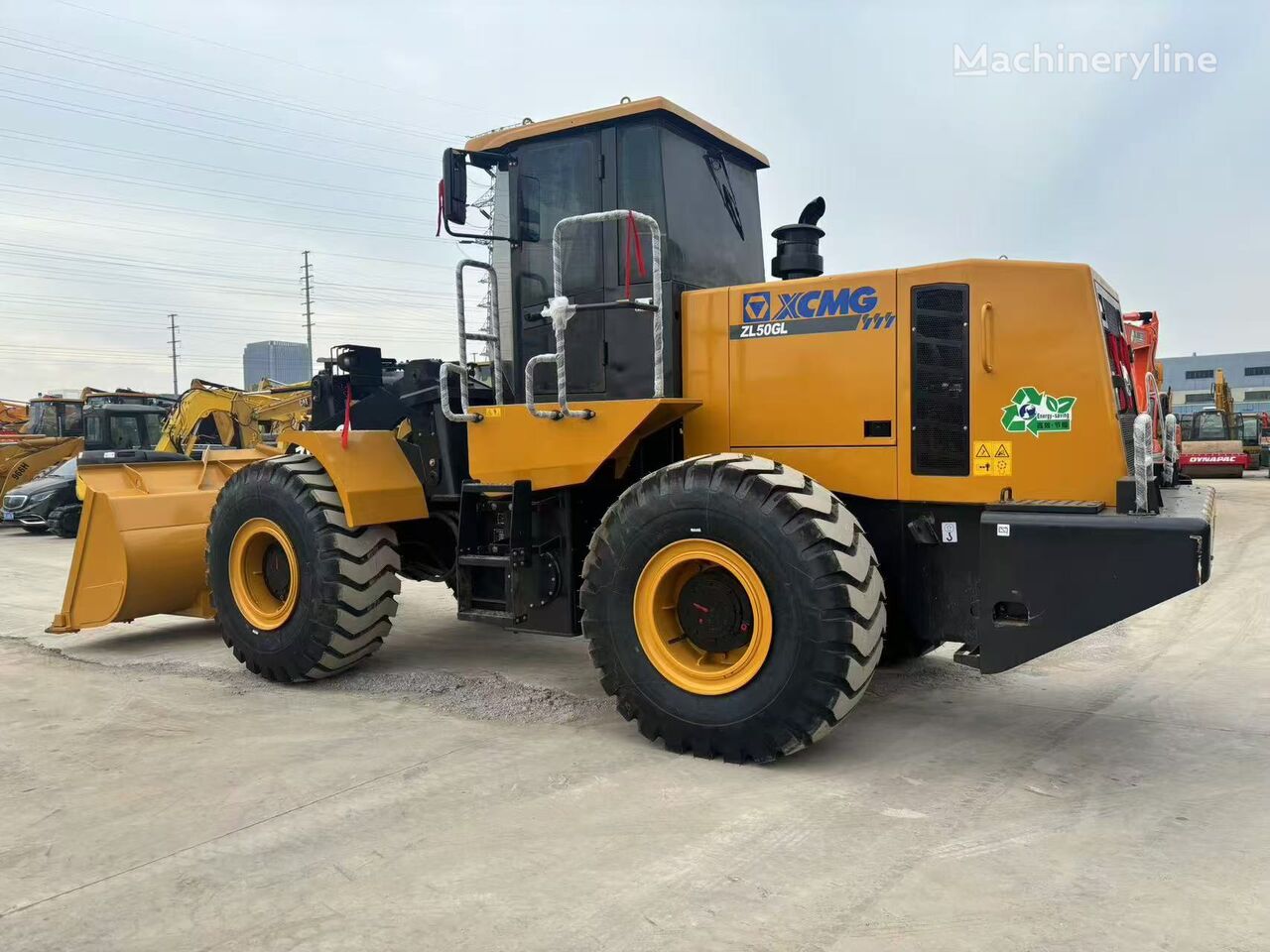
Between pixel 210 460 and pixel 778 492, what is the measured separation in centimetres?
568

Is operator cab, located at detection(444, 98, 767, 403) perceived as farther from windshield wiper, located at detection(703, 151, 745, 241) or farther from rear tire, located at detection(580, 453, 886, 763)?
rear tire, located at detection(580, 453, 886, 763)

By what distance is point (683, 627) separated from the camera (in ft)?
14.7

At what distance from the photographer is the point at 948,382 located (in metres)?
4.38

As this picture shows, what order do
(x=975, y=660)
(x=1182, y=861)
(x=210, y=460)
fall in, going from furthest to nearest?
(x=210, y=460)
(x=975, y=660)
(x=1182, y=861)

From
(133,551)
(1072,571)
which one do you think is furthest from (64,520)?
(1072,571)

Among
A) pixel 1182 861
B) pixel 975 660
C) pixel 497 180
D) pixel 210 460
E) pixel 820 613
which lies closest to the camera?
pixel 1182 861

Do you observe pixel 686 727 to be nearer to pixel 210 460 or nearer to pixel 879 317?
pixel 879 317

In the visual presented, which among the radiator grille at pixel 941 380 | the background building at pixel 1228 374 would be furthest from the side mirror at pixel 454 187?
the background building at pixel 1228 374

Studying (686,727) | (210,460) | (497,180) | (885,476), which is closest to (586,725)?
(686,727)

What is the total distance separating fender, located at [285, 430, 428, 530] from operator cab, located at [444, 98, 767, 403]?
0.96 meters

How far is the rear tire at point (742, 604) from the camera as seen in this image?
12.9 feet

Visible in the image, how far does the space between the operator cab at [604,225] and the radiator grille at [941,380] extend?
1332 mm

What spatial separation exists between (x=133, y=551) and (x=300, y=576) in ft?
6.15

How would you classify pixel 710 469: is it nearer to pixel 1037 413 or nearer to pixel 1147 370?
pixel 1037 413
